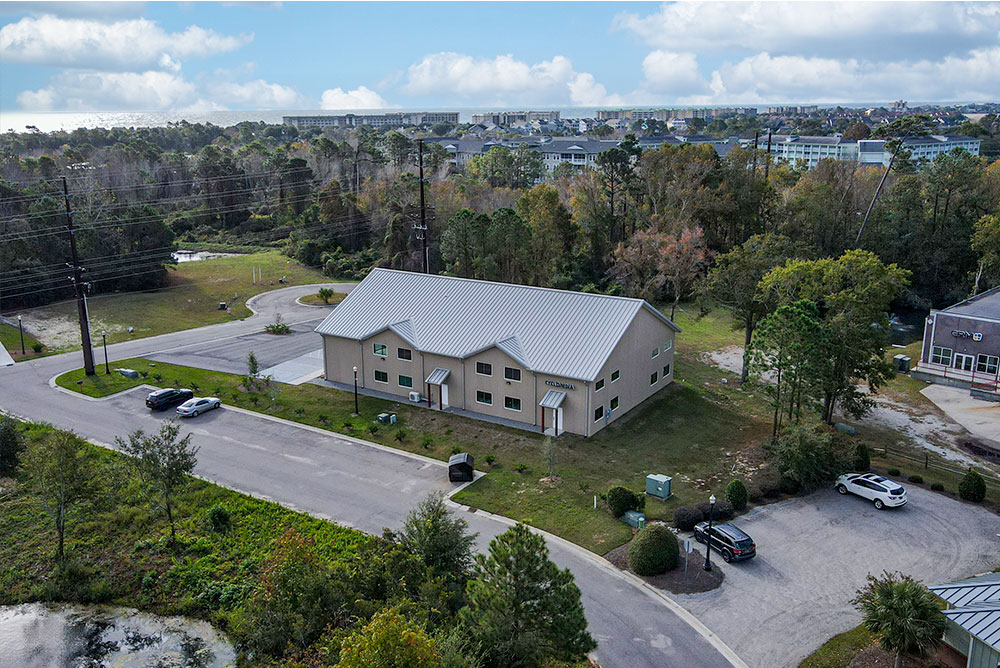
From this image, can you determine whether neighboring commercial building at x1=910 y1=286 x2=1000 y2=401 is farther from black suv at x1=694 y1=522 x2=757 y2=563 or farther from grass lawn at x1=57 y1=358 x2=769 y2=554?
black suv at x1=694 y1=522 x2=757 y2=563

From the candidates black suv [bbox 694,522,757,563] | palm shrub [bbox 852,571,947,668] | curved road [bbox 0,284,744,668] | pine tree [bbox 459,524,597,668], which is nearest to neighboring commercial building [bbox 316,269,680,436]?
curved road [bbox 0,284,744,668]

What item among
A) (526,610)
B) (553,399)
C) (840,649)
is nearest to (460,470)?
(553,399)

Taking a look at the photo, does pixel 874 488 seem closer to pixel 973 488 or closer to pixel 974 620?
pixel 973 488

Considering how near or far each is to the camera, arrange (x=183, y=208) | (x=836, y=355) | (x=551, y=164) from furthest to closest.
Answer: (x=551, y=164) < (x=183, y=208) < (x=836, y=355)

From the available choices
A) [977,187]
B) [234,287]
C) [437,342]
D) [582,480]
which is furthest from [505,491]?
[977,187]

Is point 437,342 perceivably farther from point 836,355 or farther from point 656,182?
point 656,182
